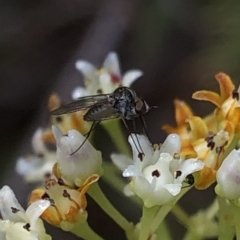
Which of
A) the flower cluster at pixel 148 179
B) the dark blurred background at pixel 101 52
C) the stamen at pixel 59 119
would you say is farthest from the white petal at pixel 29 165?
the dark blurred background at pixel 101 52

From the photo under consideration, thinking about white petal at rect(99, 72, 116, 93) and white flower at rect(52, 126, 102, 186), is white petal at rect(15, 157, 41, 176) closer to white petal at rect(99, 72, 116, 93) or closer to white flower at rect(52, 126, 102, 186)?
white petal at rect(99, 72, 116, 93)

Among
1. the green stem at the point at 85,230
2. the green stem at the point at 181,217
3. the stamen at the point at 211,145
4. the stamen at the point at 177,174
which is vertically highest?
the stamen at the point at 211,145

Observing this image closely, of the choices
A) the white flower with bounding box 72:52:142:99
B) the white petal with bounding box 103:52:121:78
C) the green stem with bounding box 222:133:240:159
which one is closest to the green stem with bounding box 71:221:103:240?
the green stem with bounding box 222:133:240:159

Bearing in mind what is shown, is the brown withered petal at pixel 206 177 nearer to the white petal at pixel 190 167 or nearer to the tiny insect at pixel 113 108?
the white petal at pixel 190 167

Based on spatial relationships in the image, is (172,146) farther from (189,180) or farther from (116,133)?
(116,133)

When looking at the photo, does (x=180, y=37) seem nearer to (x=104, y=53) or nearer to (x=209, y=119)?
(x=104, y=53)

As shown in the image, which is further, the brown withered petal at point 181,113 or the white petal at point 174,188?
the brown withered petal at point 181,113
